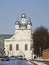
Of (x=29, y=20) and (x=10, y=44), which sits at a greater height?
(x=29, y=20)

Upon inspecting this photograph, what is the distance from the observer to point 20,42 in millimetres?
159000

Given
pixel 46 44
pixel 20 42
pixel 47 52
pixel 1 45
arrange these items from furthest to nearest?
1. pixel 1 45
2. pixel 20 42
3. pixel 46 44
4. pixel 47 52

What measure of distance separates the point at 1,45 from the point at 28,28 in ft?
84.0

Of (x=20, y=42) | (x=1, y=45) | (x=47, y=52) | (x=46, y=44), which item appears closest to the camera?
(x=47, y=52)

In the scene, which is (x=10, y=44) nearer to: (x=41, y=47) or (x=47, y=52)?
(x=41, y=47)

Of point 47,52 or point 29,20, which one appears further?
point 29,20

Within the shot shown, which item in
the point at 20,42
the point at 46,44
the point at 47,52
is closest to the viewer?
the point at 47,52

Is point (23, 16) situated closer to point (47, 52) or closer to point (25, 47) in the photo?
point (25, 47)

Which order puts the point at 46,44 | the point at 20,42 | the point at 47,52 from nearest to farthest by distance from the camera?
1. the point at 47,52
2. the point at 46,44
3. the point at 20,42

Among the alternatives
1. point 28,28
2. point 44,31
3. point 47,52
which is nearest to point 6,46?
point 28,28

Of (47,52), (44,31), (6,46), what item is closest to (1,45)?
(6,46)

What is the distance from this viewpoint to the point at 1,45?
181625mm

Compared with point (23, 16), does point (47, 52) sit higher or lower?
lower

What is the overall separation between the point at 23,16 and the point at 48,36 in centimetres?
4317
